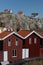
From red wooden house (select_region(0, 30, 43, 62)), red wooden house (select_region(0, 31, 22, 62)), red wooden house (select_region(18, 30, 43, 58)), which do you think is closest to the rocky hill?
red wooden house (select_region(18, 30, 43, 58))

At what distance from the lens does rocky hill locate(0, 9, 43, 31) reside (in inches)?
6004

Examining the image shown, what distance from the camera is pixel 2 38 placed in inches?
1887

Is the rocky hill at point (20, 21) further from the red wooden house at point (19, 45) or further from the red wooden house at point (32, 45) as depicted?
the red wooden house at point (19, 45)

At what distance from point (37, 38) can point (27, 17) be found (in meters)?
124

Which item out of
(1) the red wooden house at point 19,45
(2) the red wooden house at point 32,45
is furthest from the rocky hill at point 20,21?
(1) the red wooden house at point 19,45

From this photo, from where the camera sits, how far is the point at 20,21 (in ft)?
534

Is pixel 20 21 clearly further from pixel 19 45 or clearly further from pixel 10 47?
pixel 10 47

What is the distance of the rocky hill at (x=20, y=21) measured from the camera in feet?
500

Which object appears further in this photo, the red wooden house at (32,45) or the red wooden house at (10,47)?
the red wooden house at (32,45)

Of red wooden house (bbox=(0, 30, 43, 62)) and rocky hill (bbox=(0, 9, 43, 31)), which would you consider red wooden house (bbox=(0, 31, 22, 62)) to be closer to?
red wooden house (bbox=(0, 30, 43, 62))

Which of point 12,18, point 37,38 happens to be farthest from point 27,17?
point 37,38

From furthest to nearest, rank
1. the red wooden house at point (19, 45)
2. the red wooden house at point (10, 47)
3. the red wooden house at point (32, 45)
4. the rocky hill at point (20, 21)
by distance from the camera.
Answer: the rocky hill at point (20, 21), the red wooden house at point (32, 45), the red wooden house at point (19, 45), the red wooden house at point (10, 47)

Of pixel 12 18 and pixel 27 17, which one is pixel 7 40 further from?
pixel 27 17

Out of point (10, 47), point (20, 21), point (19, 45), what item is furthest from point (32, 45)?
point (20, 21)
